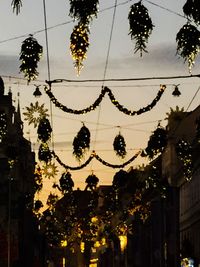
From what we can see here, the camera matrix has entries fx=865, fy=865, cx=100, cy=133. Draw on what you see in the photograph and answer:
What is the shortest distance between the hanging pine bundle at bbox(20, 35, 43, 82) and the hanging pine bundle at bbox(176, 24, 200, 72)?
3.57 meters

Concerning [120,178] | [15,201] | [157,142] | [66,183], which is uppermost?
[15,201]

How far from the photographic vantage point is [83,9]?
13.7 meters

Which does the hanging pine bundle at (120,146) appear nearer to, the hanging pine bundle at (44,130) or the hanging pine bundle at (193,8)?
the hanging pine bundle at (44,130)

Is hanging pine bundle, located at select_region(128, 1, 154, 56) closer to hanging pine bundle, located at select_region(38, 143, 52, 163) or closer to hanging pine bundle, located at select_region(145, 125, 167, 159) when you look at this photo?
hanging pine bundle, located at select_region(145, 125, 167, 159)

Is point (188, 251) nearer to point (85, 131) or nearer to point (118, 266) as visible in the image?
point (85, 131)

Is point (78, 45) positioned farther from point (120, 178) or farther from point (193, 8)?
point (120, 178)

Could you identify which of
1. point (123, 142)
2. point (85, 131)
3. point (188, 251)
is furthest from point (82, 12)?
point (188, 251)

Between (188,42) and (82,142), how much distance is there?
13660 mm

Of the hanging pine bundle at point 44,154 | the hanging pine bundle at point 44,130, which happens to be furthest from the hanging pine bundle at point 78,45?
the hanging pine bundle at point 44,154

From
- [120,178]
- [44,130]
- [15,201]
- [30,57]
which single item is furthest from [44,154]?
[15,201]

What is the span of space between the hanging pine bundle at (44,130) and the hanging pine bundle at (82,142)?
1828 mm

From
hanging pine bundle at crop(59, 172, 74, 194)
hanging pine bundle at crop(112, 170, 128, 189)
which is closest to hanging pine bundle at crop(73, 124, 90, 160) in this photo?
hanging pine bundle at crop(59, 172, 74, 194)

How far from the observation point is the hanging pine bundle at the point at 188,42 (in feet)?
48.2

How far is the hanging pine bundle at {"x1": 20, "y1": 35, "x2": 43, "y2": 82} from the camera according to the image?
17109 mm
